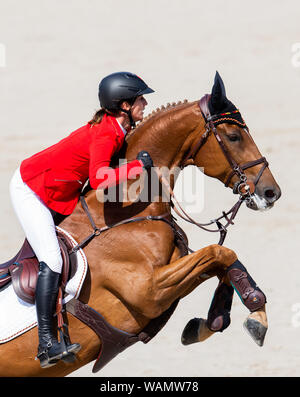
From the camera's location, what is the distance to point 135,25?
20219 mm

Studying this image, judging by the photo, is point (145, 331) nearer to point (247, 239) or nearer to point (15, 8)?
point (247, 239)

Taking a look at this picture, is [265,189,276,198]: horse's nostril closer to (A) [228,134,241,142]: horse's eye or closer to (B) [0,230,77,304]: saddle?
(A) [228,134,241,142]: horse's eye

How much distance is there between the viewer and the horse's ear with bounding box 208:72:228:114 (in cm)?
585

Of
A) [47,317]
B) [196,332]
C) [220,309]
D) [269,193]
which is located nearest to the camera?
[47,317]

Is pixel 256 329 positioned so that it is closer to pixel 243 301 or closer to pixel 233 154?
pixel 243 301

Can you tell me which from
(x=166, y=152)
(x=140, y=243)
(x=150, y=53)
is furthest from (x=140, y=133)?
(x=150, y=53)

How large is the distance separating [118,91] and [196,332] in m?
2.13

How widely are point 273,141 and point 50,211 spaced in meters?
9.56

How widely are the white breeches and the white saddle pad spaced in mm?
177

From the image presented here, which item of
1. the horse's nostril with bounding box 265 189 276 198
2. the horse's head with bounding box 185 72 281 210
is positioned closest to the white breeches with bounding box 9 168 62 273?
the horse's head with bounding box 185 72 281 210

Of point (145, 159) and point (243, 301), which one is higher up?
point (145, 159)

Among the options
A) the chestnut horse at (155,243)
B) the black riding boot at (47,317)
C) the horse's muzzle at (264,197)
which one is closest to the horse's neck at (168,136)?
the chestnut horse at (155,243)

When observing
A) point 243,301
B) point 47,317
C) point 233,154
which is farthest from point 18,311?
point 233,154

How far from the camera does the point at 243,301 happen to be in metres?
6.00
